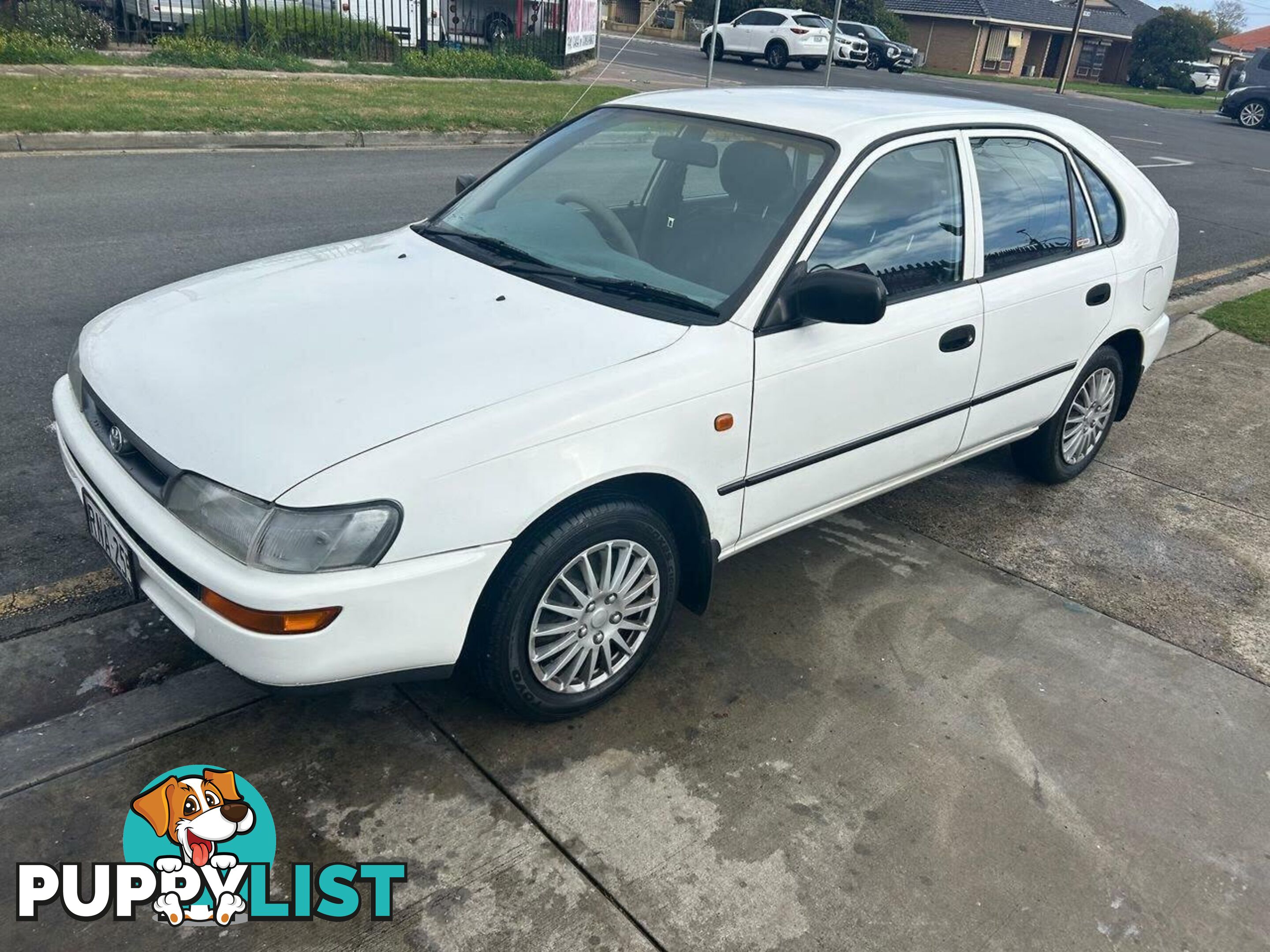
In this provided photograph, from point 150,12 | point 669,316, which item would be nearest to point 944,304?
point 669,316

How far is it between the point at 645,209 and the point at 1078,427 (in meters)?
2.39

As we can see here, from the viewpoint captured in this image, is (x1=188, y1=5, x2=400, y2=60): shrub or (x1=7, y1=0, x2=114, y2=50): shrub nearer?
(x1=7, y1=0, x2=114, y2=50): shrub

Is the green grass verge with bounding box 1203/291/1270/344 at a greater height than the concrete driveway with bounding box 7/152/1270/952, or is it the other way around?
the green grass verge with bounding box 1203/291/1270/344

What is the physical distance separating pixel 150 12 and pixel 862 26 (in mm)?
25045

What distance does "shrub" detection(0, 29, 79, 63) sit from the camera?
13836 millimetres

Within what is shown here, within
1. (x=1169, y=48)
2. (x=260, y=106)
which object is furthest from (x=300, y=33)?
(x=1169, y=48)

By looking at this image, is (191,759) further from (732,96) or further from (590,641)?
(732,96)

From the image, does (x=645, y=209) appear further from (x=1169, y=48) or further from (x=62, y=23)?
(x=1169, y=48)

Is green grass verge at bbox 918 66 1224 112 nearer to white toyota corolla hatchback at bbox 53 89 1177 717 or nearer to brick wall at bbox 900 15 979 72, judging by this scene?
brick wall at bbox 900 15 979 72

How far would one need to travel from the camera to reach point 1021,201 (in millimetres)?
4062

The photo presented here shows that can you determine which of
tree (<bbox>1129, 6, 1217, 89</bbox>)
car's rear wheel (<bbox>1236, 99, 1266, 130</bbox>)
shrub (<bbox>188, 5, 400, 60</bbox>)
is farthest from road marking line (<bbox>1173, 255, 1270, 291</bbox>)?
tree (<bbox>1129, 6, 1217, 89</bbox>)

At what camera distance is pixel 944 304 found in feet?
12.0

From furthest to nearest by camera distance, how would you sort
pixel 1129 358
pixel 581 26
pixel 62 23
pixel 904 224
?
1. pixel 581 26
2. pixel 62 23
3. pixel 1129 358
4. pixel 904 224

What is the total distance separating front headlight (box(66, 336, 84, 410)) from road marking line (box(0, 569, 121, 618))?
25.8 inches
